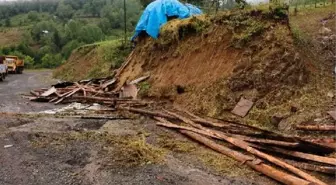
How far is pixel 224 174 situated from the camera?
22.7 feet

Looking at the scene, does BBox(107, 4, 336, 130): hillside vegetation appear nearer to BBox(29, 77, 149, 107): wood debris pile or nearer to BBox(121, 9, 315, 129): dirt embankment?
BBox(121, 9, 315, 129): dirt embankment

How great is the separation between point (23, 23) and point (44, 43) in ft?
146

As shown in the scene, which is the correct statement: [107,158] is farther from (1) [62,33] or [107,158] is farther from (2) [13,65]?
(1) [62,33]

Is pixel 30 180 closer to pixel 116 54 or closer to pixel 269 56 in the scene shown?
pixel 269 56

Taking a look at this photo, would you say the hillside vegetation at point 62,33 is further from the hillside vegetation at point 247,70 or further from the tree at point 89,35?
the hillside vegetation at point 247,70

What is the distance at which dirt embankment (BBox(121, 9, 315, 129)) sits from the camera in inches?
416

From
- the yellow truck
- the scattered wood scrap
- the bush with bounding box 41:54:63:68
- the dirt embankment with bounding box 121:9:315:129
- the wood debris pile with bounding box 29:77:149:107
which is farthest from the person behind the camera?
the bush with bounding box 41:54:63:68

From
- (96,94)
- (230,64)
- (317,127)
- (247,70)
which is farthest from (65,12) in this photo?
(317,127)

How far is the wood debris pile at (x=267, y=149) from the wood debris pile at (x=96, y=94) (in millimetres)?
4524

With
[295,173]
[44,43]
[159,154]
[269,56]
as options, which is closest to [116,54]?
[269,56]

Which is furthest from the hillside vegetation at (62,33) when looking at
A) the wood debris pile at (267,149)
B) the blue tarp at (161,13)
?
the wood debris pile at (267,149)

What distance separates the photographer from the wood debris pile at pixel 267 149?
6.57 metres

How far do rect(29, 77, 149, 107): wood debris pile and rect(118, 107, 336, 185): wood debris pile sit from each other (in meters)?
4.52

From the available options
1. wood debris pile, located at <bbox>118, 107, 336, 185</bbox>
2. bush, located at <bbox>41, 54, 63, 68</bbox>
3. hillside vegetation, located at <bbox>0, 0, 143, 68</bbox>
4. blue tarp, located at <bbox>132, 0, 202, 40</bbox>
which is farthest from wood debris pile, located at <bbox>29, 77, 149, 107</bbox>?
bush, located at <bbox>41, 54, 63, 68</bbox>
